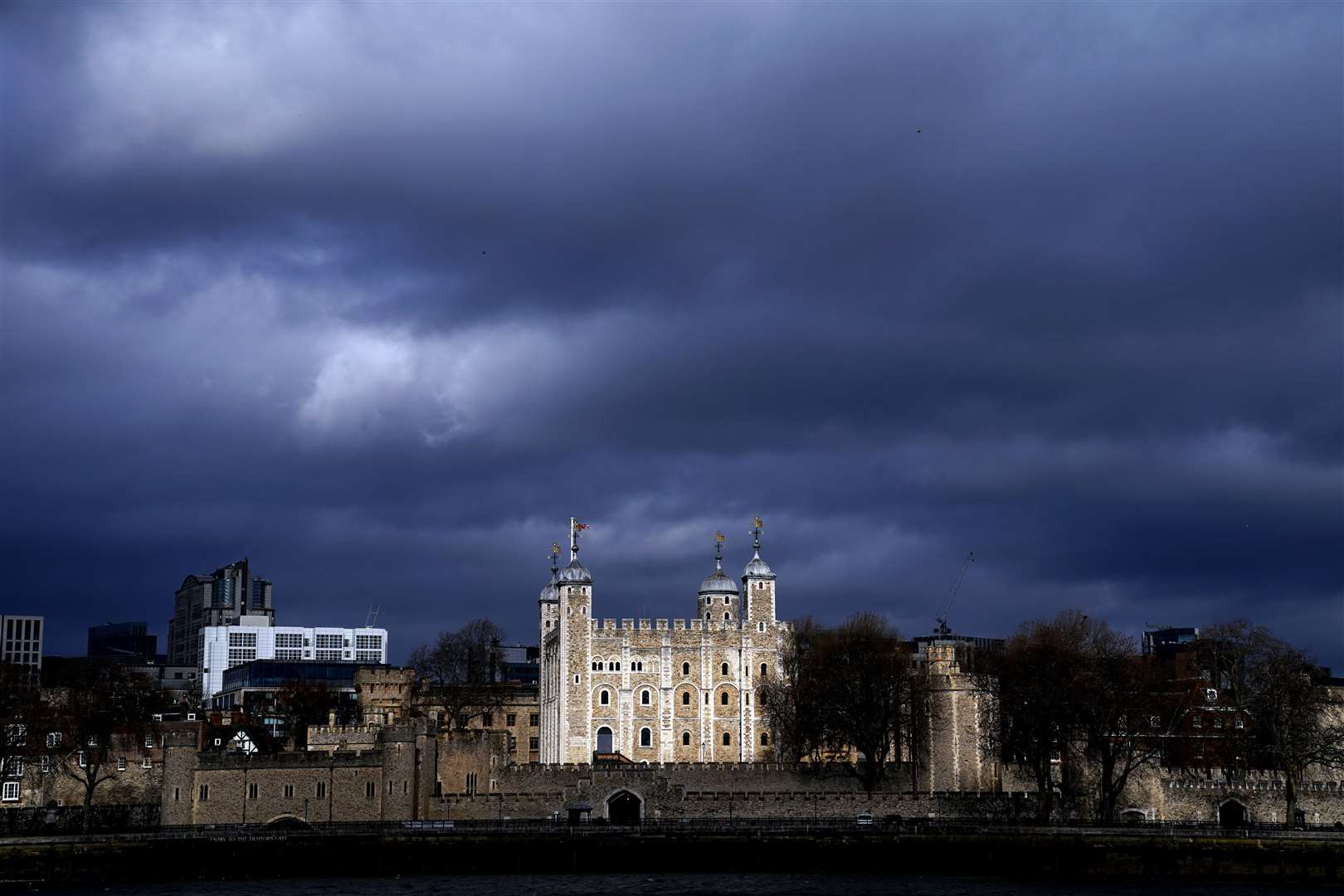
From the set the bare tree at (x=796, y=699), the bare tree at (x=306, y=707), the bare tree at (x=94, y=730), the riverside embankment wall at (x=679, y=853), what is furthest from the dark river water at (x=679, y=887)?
the bare tree at (x=306, y=707)

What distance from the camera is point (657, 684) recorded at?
409 ft

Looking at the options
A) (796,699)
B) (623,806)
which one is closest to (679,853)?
(623,806)

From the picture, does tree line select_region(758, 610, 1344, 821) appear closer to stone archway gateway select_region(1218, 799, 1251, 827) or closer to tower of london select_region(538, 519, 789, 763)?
stone archway gateway select_region(1218, 799, 1251, 827)

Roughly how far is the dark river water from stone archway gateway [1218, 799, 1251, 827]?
17.1 m

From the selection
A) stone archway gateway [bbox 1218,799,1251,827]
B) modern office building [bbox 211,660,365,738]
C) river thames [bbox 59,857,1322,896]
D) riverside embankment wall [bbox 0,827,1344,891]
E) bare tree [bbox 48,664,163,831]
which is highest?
modern office building [bbox 211,660,365,738]

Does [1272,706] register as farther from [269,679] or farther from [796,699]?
[269,679]

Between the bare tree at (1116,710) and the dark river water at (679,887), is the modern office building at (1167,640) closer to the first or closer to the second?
the bare tree at (1116,710)

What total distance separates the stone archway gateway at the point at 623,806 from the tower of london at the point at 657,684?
26810 millimetres

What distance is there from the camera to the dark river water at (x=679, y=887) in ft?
230

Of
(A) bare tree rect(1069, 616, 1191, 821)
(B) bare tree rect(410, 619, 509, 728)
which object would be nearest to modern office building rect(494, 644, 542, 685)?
(B) bare tree rect(410, 619, 509, 728)

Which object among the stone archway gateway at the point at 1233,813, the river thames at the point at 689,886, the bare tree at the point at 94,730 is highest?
the bare tree at the point at 94,730

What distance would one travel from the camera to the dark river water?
70.2 metres

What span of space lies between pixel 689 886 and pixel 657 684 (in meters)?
51.4

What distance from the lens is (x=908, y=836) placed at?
81.1 meters
